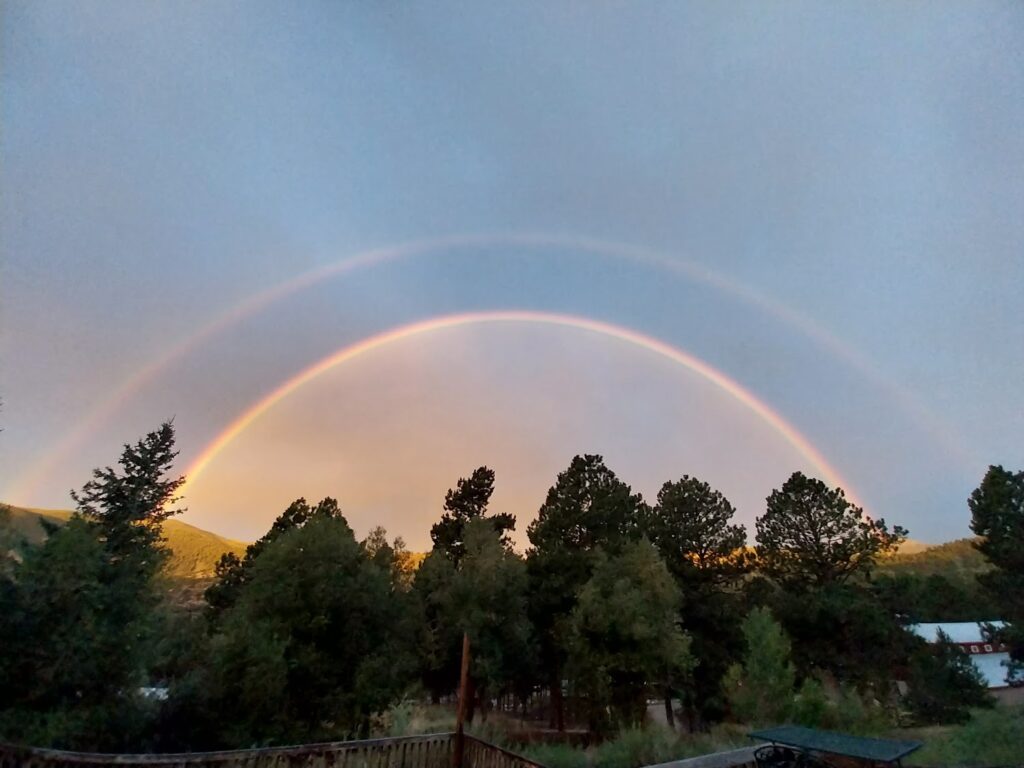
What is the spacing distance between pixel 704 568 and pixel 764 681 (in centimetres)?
1667

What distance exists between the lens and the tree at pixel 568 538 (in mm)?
29969

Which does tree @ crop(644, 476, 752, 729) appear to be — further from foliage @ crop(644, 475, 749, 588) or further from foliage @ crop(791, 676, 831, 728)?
foliage @ crop(791, 676, 831, 728)

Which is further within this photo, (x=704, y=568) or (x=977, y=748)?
(x=704, y=568)

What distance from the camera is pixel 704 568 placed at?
33188mm

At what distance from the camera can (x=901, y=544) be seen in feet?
104

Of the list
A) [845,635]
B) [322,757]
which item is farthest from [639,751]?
[845,635]

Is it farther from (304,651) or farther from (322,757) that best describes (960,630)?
(322,757)

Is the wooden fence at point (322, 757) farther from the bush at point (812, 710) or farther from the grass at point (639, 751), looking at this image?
the bush at point (812, 710)

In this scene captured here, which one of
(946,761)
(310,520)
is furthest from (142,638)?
(946,761)

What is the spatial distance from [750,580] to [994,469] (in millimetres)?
15000

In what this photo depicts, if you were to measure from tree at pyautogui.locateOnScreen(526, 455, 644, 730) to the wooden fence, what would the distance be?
702 inches

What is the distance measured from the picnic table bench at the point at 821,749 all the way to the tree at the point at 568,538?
19.9 metres

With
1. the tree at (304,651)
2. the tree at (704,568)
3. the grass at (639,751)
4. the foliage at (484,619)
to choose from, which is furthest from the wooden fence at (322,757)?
the tree at (704,568)

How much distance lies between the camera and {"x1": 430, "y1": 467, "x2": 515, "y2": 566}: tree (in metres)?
40.1
